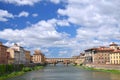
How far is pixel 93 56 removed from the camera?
554 feet

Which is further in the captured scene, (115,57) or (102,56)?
(102,56)

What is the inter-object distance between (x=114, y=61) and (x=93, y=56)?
2614 centimetres

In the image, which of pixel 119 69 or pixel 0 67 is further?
pixel 119 69

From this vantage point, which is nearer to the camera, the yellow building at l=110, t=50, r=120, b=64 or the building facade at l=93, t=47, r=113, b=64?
the yellow building at l=110, t=50, r=120, b=64

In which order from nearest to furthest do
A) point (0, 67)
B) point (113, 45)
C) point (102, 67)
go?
point (0, 67)
point (102, 67)
point (113, 45)

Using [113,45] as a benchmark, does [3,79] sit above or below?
below

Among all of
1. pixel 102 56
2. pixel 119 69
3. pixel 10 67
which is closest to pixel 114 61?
pixel 102 56

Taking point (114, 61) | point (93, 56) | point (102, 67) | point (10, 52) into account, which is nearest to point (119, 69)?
point (102, 67)

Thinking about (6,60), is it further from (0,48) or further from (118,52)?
(118,52)

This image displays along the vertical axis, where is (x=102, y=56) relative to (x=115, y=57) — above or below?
above

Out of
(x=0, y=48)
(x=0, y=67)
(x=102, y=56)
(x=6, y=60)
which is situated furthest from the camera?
(x=102, y=56)

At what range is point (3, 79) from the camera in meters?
64.3

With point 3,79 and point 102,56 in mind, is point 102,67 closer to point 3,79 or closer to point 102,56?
point 102,56

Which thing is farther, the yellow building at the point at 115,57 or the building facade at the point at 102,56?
the building facade at the point at 102,56
